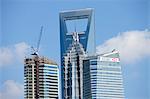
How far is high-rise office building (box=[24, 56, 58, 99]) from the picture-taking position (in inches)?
387

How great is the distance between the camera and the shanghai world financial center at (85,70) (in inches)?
357

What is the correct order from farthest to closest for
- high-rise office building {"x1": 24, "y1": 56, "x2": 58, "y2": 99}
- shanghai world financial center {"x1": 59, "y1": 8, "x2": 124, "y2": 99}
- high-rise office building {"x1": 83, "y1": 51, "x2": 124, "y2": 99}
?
high-rise office building {"x1": 24, "y1": 56, "x2": 58, "y2": 99}, high-rise office building {"x1": 83, "y1": 51, "x2": 124, "y2": 99}, shanghai world financial center {"x1": 59, "y1": 8, "x2": 124, "y2": 99}

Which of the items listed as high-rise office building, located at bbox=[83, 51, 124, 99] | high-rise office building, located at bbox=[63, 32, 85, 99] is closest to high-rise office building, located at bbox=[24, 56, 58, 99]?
high-rise office building, located at bbox=[63, 32, 85, 99]

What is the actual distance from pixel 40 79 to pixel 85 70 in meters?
1.18

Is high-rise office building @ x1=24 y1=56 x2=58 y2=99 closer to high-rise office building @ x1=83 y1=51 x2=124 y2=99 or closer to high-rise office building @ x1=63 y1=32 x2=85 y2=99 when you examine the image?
high-rise office building @ x1=63 y1=32 x2=85 y2=99

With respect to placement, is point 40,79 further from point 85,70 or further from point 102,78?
point 102,78

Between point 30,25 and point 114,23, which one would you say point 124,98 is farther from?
point 30,25

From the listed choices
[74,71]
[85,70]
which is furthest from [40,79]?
[85,70]

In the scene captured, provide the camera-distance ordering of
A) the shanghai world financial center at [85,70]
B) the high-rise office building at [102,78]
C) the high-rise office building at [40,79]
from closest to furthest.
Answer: the shanghai world financial center at [85,70], the high-rise office building at [102,78], the high-rise office building at [40,79]

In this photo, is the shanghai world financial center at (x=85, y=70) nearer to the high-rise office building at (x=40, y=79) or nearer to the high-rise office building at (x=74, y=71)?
the high-rise office building at (x=74, y=71)

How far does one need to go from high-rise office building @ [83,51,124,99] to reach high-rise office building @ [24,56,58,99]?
78 centimetres

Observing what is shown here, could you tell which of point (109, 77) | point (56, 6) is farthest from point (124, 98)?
point (109, 77)

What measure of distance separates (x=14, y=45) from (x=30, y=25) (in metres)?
0.40

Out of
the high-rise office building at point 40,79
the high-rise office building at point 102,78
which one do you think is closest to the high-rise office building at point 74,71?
the high-rise office building at point 102,78
